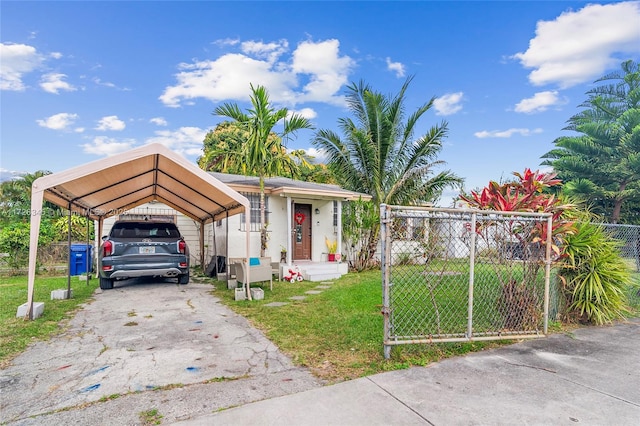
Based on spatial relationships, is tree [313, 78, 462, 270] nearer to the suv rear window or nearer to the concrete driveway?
the suv rear window

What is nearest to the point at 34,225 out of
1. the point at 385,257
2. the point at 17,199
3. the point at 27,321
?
the point at 27,321

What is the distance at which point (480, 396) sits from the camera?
287 centimetres

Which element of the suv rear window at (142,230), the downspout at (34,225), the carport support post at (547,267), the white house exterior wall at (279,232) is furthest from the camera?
the white house exterior wall at (279,232)

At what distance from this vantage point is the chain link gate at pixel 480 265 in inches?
159

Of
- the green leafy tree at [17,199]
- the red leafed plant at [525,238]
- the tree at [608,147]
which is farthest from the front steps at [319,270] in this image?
the tree at [608,147]

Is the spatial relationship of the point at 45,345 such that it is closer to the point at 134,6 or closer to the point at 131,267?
the point at 131,267

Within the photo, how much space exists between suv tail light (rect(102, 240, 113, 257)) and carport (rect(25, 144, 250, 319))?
106cm

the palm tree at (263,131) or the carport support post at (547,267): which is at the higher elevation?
the palm tree at (263,131)

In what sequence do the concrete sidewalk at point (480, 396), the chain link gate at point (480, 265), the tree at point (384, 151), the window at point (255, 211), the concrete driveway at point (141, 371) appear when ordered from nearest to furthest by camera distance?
1. the concrete sidewalk at point (480, 396)
2. the concrete driveway at point (141, 371)
3. the chain link gate at point (480, 265)
4. the window at point (255, 211)
5. the tree at point (384, 151)

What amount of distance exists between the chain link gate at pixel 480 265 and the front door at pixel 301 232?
24.3 ft

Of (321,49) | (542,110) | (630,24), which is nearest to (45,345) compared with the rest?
(321,49)

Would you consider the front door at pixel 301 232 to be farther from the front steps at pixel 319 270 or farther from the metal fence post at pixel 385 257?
the metal fence post at pixel 385 257

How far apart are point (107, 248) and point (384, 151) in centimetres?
1007

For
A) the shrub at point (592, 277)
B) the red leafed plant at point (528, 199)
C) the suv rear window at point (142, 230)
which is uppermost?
the red leafed plant at point (528, 199)
